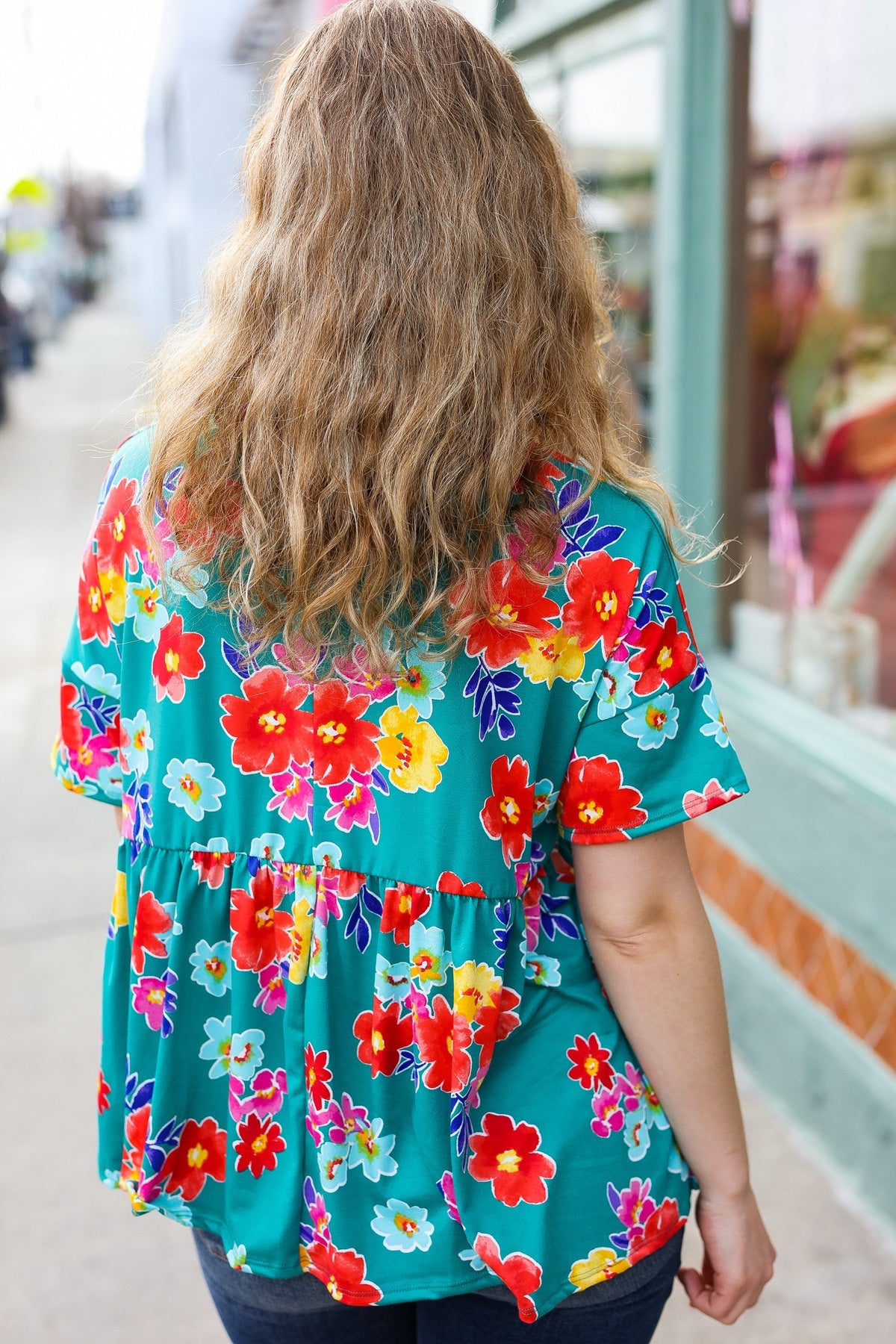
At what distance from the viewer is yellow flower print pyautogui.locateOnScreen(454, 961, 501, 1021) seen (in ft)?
3.33

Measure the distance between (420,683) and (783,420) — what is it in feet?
9.98

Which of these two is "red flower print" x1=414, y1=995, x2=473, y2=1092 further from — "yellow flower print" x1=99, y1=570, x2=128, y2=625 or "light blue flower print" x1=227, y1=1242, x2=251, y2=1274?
"yellow flower print" x1=99, y1=570, x2=128, y2=625

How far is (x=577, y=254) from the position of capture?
102 centimetres

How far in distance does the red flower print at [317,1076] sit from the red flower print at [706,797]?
1.26ft

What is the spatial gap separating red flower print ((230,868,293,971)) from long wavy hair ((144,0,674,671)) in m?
0.21

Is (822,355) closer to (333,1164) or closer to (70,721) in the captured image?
(70,721)

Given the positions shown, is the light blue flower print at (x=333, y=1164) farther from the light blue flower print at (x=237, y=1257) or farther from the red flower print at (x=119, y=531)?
the red flower print at (x=119, y=531)

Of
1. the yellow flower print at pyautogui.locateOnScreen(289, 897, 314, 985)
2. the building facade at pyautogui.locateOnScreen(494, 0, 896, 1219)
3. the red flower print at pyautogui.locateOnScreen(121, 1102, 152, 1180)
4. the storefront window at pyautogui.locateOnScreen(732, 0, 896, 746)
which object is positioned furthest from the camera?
the storefront window at pyautogui.locateOnScreen(732, 0, 896, 746)

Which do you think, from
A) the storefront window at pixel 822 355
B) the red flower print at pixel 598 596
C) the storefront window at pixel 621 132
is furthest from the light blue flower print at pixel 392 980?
the storefront window at pixel 621 132

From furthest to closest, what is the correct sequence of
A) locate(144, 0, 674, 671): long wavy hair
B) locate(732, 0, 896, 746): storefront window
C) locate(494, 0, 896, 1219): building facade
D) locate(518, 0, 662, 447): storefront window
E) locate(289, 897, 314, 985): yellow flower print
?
locate(518, 0, 662, 447): storefront window → locate(732, 0, 896, 746): storefront window → locate(494, 0, 896, 1219): building facade → locate(289, 897, 314, 985): yellow flower print → locate(144, 0, 674, 671): long wavy hair

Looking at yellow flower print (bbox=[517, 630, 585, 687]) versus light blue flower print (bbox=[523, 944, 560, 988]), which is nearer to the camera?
yellow flower print (bbox=[517, 630, 585, 687])

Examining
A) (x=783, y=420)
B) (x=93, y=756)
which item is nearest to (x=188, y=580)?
(x=93, y=756)

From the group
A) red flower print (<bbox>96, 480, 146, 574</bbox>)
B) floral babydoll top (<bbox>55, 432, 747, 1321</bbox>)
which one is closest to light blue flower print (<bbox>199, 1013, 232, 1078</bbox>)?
floral babydoll top (<bbox>55, 432, 747, 1321</bbox>)

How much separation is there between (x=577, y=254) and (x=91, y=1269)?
2.28 metres
